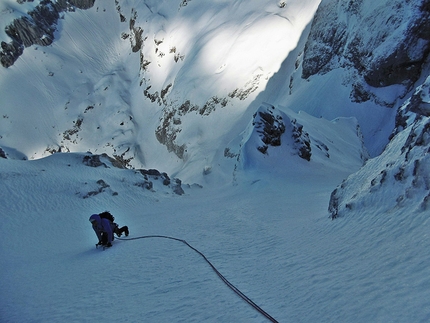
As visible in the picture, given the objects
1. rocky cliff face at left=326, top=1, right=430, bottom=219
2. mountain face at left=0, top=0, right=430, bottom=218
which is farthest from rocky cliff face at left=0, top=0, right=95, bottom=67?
rocky cliff face at left=326, top=1, right=430, bottom=219

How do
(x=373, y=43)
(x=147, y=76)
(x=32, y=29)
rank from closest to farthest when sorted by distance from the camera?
(x=373, y=43) < (x=147, y=76) < (x=32, y=29)

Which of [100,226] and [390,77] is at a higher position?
[390,77]

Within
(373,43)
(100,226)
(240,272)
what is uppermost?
(373,43)

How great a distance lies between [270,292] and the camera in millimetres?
4195

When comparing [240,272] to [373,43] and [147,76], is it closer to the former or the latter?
[373,43]

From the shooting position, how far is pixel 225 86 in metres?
42.8

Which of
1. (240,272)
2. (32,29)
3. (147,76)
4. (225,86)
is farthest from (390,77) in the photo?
(32,29)

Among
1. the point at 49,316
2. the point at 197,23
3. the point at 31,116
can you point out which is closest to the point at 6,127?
the point at 31,116

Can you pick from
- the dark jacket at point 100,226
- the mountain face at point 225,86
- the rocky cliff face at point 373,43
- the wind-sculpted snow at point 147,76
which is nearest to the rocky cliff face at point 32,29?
the mountain face at point 225,86

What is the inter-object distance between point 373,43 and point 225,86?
19.5 meters

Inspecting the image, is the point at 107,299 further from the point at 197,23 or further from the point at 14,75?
the point at 14,75

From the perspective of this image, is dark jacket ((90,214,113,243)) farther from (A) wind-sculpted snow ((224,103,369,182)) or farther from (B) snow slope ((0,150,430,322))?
(A) wind-sculpted snow ((224,103,369,182))

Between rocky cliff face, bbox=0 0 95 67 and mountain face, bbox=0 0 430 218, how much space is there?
26 centimetres

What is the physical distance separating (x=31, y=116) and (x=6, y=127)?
4217mm
